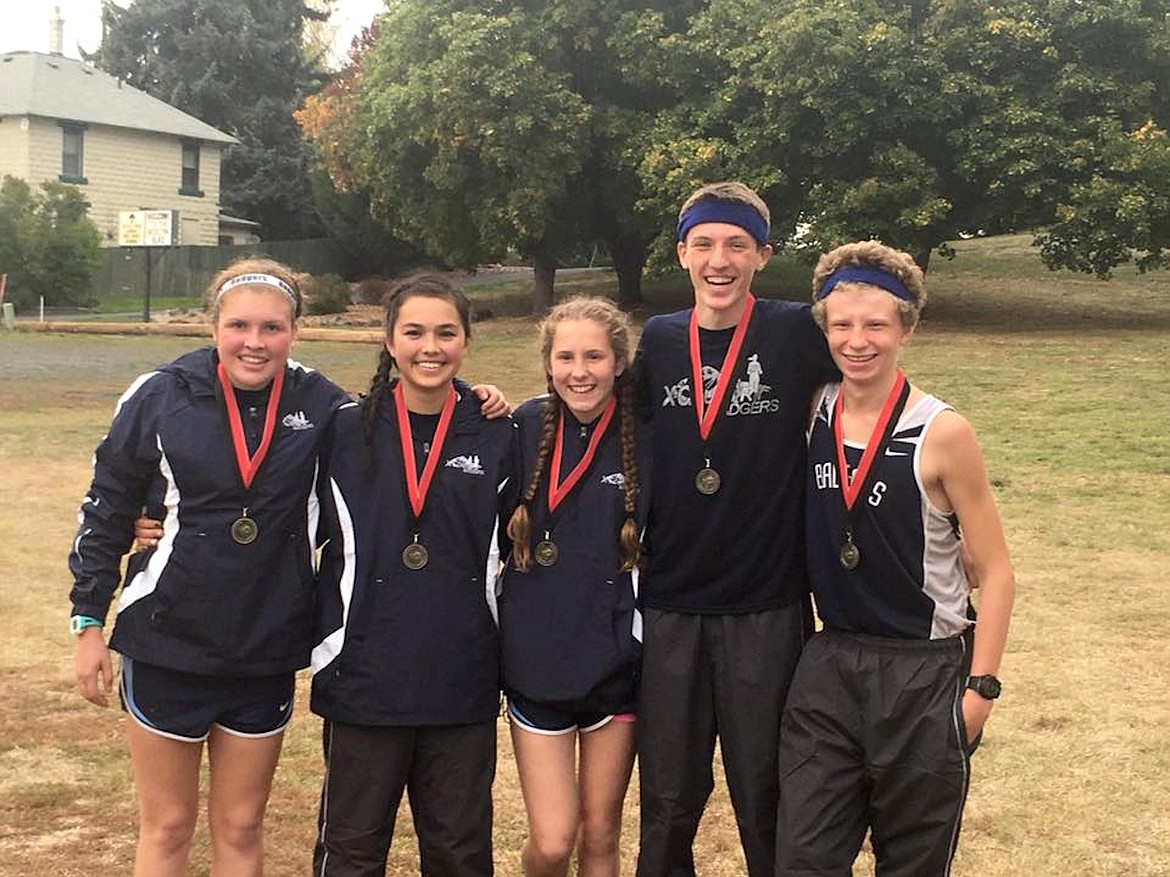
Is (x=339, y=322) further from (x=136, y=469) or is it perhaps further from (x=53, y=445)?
(x=136, y=469)

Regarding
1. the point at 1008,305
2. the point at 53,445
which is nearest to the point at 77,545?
the point at 53,445

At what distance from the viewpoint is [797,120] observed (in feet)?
79.5

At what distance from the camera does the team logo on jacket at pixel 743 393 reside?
3706mm

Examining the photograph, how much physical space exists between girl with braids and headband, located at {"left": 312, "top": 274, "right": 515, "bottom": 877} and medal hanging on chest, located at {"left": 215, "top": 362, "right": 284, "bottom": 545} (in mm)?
180

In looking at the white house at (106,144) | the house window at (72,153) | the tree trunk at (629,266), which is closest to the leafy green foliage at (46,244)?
the white house at (106,144)

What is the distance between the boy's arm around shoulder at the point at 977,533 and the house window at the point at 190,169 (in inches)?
1644

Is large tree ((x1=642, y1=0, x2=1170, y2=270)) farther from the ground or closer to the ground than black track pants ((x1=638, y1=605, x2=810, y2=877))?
farther from the ground

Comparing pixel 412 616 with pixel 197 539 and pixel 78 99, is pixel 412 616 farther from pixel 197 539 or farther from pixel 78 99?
pixel 78 99

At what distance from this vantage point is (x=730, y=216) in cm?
379

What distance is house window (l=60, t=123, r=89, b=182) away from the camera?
3891cm

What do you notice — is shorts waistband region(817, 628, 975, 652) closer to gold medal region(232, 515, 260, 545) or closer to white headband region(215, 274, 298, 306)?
gold medal region(232, 515, 260, 545)

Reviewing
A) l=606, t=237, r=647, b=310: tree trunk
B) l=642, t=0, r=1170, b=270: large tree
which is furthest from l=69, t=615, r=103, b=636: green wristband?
l=606, t=237, r=647, b=310: tree trunk

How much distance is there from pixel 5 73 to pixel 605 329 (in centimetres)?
4177

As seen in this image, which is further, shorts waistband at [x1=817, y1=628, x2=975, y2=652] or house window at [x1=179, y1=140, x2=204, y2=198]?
house window at [x1=179, y1=140, x2=204, y2=198]
